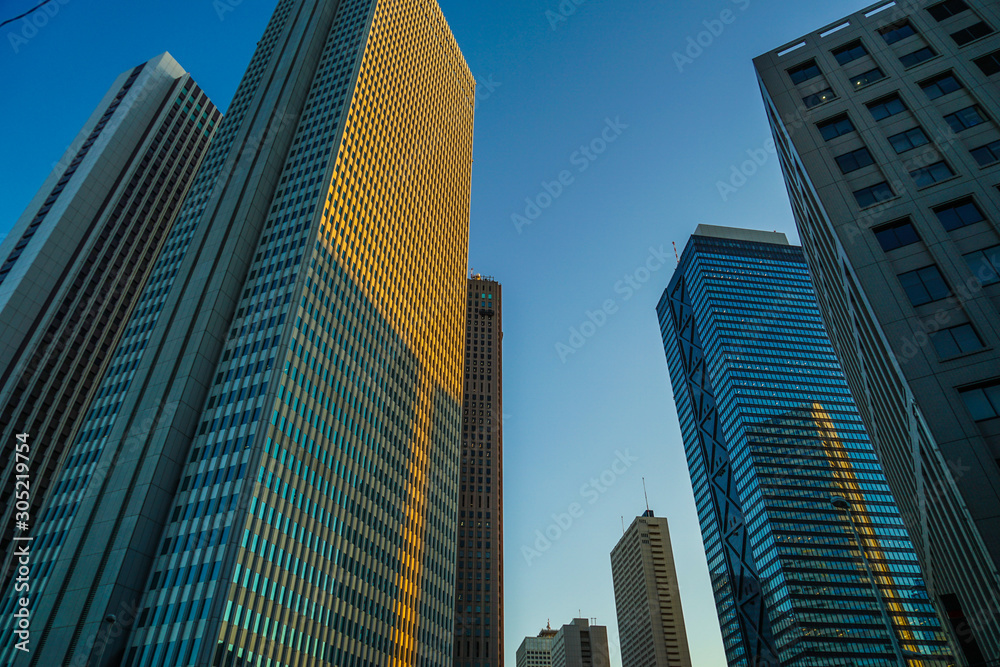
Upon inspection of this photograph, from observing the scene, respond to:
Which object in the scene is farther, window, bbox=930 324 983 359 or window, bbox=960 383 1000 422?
window, bbox=930 324 983 359

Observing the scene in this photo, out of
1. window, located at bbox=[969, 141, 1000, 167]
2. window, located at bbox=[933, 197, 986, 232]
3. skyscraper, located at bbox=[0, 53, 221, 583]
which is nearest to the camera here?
window, located at bbox=[933, 197, 986, 232]

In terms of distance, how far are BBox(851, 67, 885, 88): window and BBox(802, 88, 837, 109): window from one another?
180 centimetres

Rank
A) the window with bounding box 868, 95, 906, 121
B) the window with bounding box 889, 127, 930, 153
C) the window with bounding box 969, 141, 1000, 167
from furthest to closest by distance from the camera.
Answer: the window with bounding box 868, 95, 906, 121 < the window with bounding box 889, 127, 930, 153 < the window with bounding box 969, 141, 1000, 167

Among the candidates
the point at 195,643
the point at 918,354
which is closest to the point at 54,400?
the point at 195,643

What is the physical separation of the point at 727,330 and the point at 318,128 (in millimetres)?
135078

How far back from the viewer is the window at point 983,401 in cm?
3328

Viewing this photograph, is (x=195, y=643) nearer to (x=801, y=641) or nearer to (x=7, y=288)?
(x=7, y=288)

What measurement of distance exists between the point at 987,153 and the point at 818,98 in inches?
543

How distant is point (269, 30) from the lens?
13550 centimetres

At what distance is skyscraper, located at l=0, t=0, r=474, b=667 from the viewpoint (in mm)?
65312

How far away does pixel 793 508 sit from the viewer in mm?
162500

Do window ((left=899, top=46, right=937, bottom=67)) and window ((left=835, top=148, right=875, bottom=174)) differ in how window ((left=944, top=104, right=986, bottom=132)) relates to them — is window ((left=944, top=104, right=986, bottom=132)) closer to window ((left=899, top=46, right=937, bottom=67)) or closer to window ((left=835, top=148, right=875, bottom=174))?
window ((left=835, top=148, right=875, bottom=174))

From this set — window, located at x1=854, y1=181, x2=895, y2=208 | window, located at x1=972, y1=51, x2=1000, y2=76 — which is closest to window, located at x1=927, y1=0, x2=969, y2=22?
window, located at x1=972, y1=51, x2=1000, y2=76

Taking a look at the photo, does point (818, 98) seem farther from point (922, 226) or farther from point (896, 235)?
point (922, 226)
